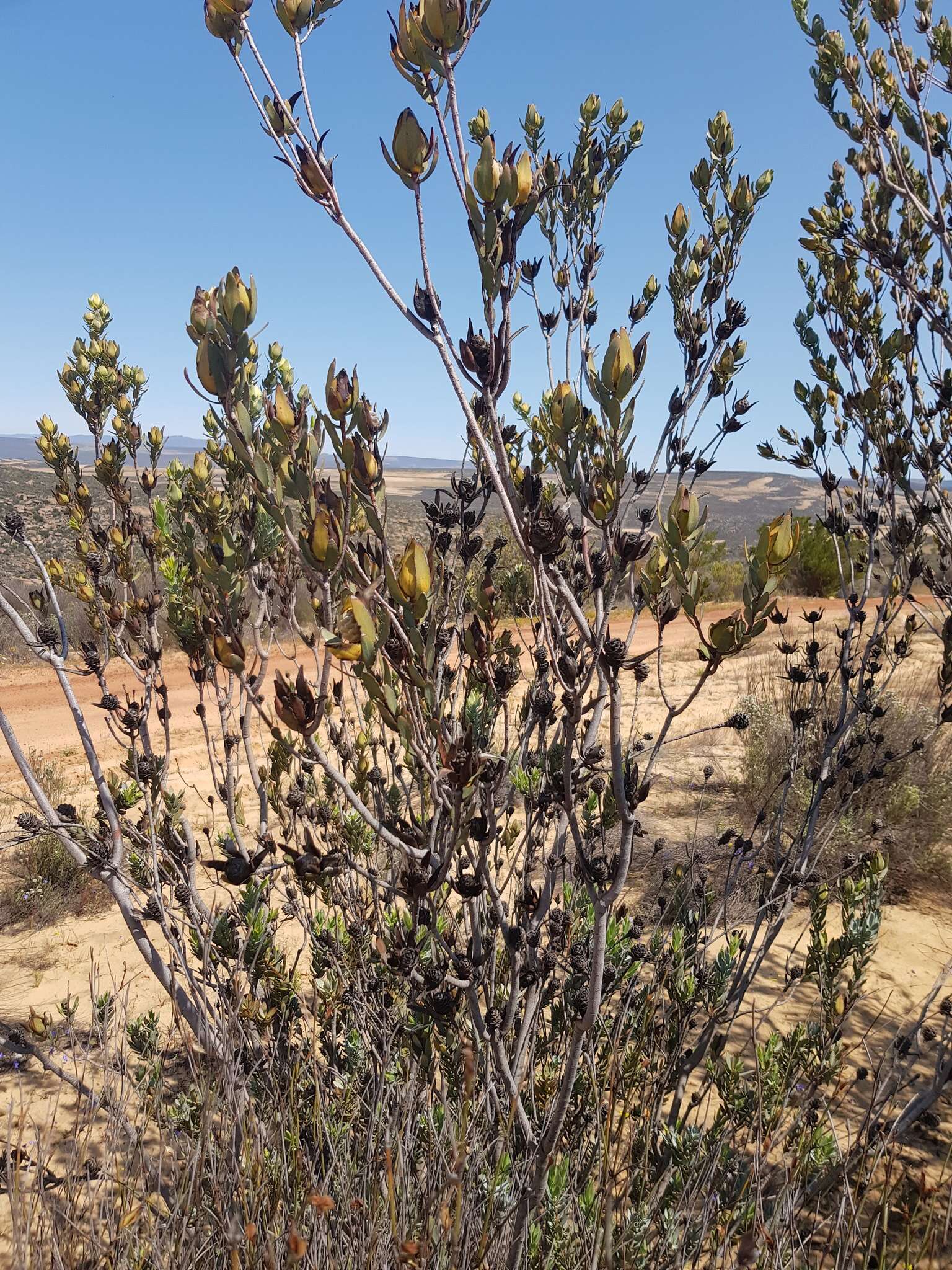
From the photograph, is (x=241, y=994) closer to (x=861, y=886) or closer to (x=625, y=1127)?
(x=625, y=1127)

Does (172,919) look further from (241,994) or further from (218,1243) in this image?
(218,1243)

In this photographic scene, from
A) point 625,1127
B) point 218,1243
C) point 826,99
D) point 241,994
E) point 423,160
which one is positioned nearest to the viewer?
point 423,160

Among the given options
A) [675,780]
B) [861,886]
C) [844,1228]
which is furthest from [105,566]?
[675,780]

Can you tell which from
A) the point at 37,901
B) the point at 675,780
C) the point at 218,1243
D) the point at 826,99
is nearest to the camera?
the point at 218,1243

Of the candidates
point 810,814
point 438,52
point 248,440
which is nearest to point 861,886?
point 810,814

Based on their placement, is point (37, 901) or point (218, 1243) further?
point (37, 901)

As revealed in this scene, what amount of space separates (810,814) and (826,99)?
3.58 m

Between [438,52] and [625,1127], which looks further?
[625,1127]

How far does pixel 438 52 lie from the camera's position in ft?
4.38

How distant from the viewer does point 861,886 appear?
2.55 m

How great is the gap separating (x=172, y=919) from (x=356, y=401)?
5.40ft

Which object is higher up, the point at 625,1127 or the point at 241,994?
the point at 241,994

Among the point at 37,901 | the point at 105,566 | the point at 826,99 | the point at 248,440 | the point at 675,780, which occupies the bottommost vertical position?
the point at 37,901

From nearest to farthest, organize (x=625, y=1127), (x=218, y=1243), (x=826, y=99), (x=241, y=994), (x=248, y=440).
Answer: (x=248, y=440) → (x=218, y=1243) → (x=241, y=994) → (x=625, y=1127) → (x=826, y=99)
